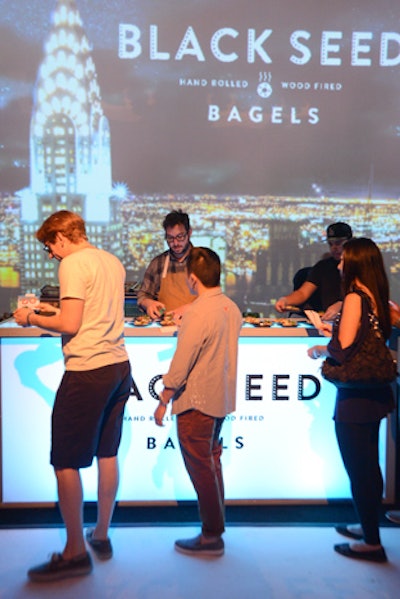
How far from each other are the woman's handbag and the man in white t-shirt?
0.98 m

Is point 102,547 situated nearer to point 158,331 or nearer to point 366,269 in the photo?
point 158,331

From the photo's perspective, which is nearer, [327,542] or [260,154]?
[327,542]

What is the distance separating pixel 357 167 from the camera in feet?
19.1

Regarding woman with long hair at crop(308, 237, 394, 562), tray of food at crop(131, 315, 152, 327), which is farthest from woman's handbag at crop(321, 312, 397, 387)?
tray of food at crop(131, 315, 152, 327)

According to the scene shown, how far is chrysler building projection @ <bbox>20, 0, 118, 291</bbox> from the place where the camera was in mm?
5520

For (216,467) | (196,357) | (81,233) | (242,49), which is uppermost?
(242,49)

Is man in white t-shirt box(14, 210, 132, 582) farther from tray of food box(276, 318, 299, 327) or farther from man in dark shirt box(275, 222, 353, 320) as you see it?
man in dark shirt box(275, 222, 353, 320)

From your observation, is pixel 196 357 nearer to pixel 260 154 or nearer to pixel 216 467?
pixel 216 467

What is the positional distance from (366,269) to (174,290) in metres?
1.55

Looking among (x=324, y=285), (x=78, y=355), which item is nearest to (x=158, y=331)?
(x=78, y=355)

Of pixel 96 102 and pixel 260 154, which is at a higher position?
pixel 96 102

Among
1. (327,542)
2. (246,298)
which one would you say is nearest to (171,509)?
(327,542)

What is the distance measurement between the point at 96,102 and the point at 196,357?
11.8 ft

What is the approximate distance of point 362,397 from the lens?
9.21 feet
